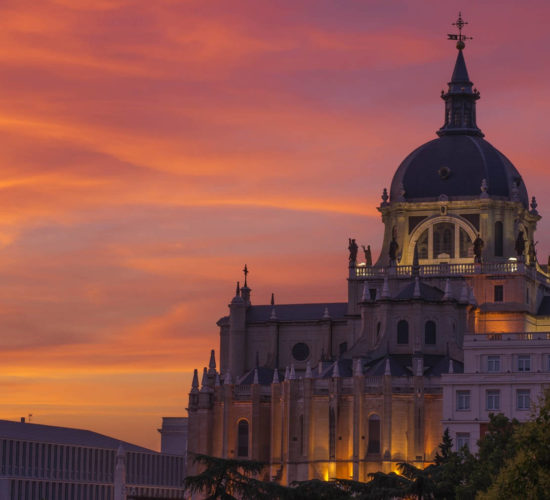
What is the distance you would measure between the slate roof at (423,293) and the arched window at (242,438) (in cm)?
2019

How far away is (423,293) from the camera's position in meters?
185

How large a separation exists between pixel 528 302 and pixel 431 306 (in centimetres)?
1118

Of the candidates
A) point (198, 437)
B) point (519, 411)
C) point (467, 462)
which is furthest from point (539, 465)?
point (198, 437)

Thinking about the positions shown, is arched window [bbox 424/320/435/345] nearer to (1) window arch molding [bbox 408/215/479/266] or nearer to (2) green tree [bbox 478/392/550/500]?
(1) window arch molding [bbox 408/215/479/266]

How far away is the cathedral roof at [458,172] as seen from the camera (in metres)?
196

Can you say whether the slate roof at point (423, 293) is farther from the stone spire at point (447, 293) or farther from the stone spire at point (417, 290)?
the stone spire at point (447, 293)

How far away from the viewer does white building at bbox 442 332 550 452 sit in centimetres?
16162

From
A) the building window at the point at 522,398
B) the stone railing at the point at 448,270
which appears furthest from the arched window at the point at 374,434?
the stone railing at the point at 448,270

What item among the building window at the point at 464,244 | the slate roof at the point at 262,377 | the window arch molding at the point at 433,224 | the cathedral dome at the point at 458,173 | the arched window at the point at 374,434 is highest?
the cathedral dome at the point at 458,173

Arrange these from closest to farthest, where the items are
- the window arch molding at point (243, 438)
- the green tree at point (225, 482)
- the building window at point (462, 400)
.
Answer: the green tree at point (225, 482) → the building window at point (462, 400) → the window arch molding at point (243, 438)

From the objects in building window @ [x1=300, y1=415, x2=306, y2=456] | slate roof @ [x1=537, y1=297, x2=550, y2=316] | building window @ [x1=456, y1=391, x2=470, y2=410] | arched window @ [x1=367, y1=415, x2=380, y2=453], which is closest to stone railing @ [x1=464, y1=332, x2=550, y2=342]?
building window @ [x1=456, y1=391, x2=470, y2=410]

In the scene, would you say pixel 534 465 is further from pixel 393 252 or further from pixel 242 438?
pixel 393 252

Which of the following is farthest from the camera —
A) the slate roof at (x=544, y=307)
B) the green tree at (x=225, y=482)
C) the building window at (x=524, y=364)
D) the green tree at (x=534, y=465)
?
the slate roof at (x=544, y=307)

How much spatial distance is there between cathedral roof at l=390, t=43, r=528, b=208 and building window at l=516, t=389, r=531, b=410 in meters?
37.1
